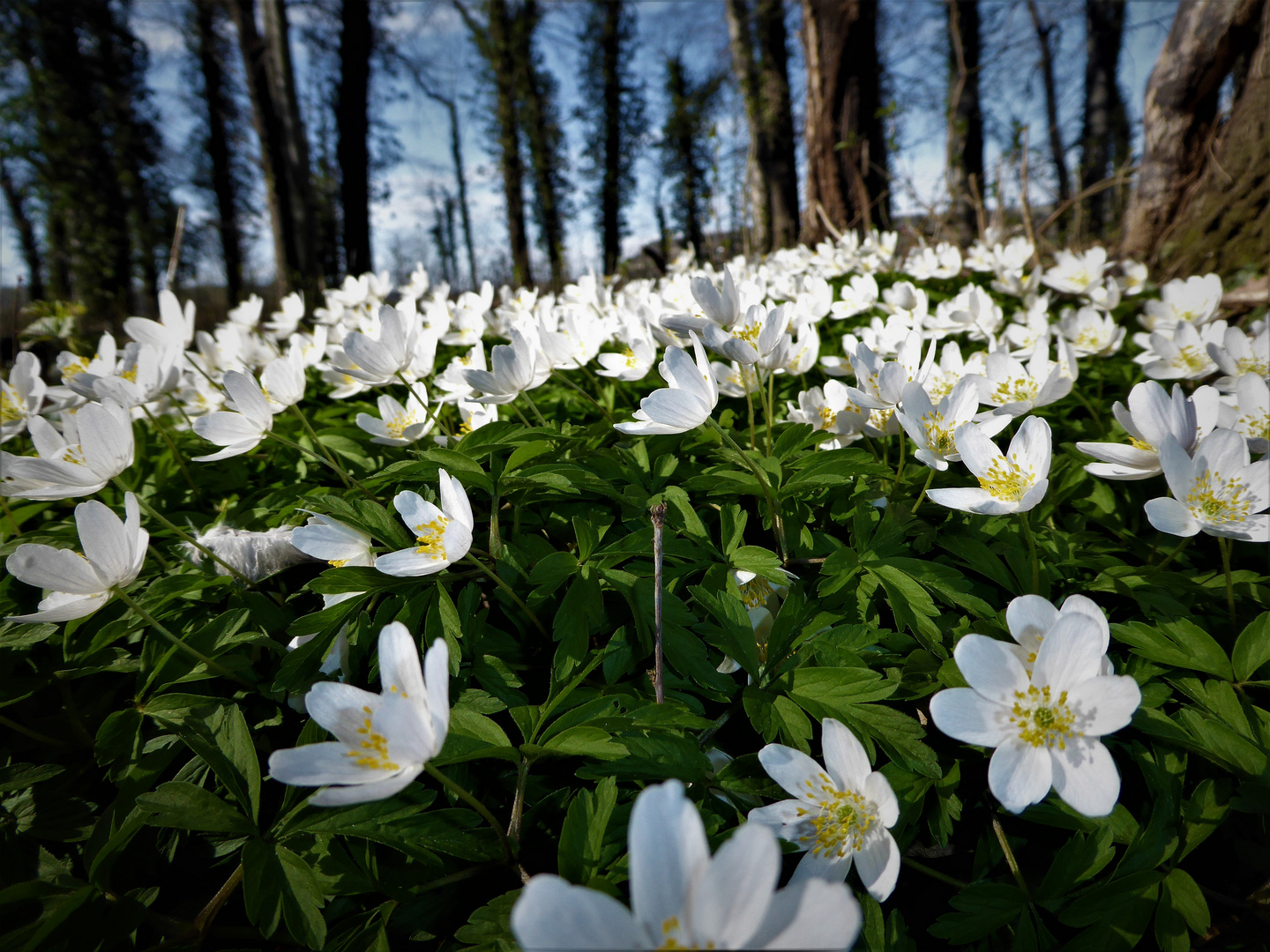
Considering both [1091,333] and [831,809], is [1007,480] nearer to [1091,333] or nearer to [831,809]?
[831,809]

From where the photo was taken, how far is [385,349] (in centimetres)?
180

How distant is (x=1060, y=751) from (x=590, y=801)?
2.41 ft

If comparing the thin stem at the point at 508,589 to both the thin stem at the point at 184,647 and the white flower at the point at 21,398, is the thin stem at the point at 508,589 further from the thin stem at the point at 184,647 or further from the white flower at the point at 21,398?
the white flower at the point at 21,398

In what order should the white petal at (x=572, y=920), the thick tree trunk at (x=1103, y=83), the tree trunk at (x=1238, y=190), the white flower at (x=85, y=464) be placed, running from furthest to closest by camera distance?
the thick tree trunk at (x=1103, y=83), the tree trunk at (x=1238, y=190), the white flower at (x=85, y=464), the white petal at (x=572, y=920)

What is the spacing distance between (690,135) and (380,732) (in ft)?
55.0

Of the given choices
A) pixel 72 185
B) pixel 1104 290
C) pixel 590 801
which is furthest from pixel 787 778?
pixel 72 185

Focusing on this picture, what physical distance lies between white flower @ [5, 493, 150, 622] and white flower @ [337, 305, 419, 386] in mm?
645

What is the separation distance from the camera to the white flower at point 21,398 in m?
2.07

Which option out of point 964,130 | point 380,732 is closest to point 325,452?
point 380,732

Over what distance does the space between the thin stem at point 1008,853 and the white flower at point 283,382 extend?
6.51 feet

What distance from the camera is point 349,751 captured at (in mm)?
909

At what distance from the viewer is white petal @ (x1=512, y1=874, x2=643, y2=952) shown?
606 mm

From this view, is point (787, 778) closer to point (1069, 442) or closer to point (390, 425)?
point (390, 425)

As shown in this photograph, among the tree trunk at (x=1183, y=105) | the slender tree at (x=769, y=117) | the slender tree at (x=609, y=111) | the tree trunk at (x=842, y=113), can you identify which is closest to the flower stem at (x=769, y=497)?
the tree trunk at (x=1183, y=105)
